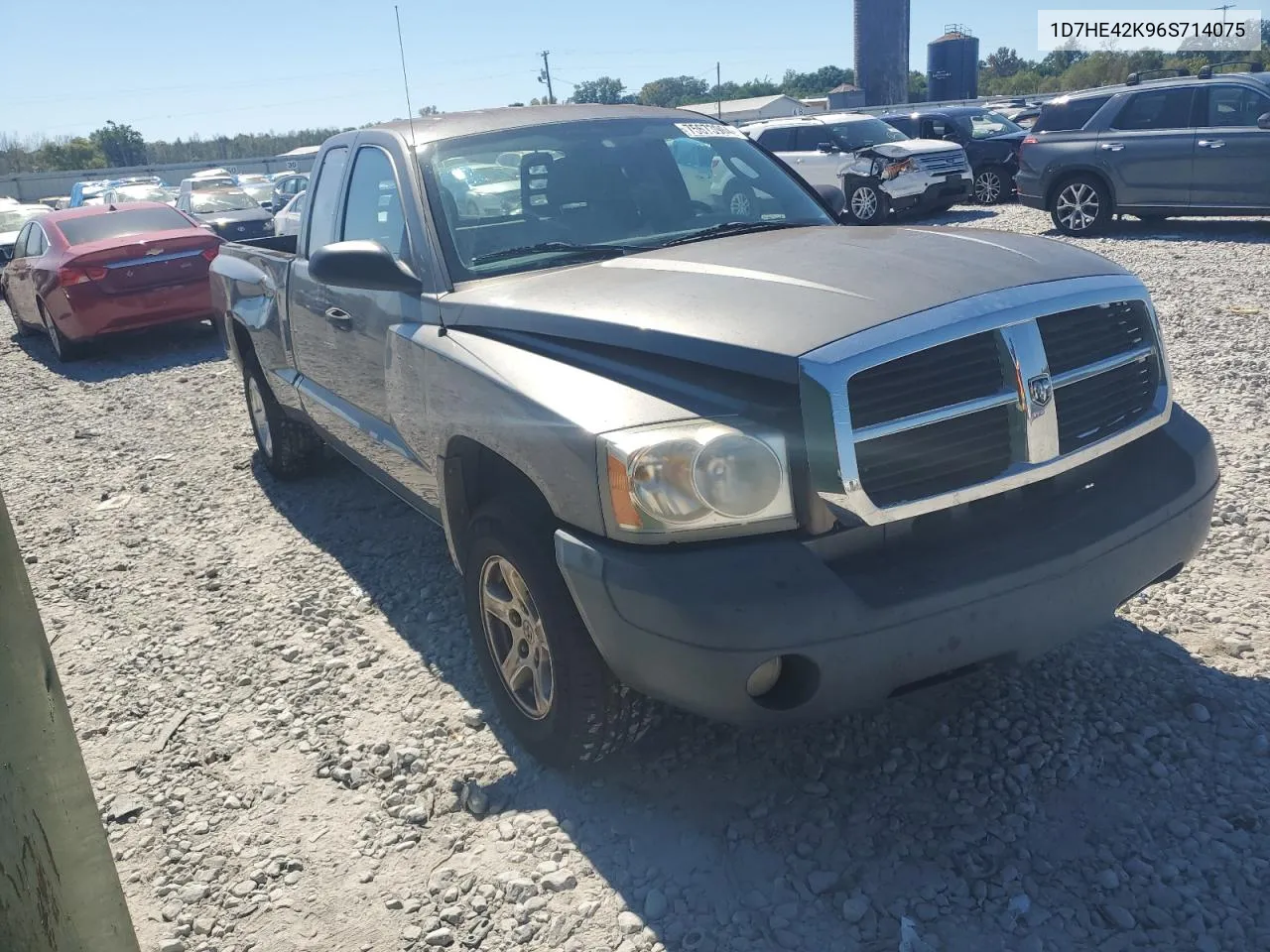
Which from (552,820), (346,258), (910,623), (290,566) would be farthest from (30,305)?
(910,623)

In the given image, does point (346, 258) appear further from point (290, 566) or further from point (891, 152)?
point (891, 152)

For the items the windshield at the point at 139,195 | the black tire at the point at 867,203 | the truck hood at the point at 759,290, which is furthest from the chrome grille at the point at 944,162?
the windshield at the point at 139,195

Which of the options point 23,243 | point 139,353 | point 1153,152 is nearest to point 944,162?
point 1153,152

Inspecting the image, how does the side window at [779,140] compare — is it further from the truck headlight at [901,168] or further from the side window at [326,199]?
the side window at [326,199]

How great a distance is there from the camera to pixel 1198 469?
295 centimetres

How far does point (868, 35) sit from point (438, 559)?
67154 mm

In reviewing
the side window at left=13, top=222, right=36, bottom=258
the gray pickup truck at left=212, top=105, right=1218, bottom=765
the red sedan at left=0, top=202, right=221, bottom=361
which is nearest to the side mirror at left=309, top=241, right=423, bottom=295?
the gray pickup truck at left=212, top=105, right=1218, bottom=765

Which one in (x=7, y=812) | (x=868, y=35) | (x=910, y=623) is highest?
(x=868, y=35)

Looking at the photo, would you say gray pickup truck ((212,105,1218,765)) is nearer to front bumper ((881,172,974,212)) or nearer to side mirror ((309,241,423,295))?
side mirror ((309,241,423,295))

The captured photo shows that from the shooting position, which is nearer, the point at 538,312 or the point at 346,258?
the point at 538,312

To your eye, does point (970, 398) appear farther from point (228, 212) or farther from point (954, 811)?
point (228, 212)

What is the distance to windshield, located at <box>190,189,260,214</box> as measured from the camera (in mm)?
18391

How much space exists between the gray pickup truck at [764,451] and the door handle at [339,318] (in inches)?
Answer: 20.4

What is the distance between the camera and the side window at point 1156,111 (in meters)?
11.9
